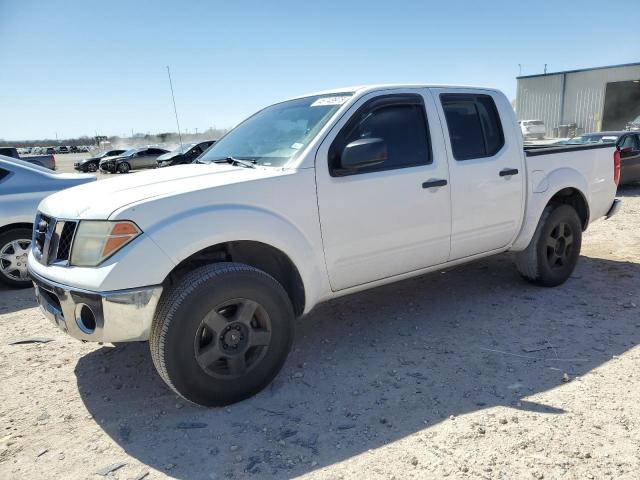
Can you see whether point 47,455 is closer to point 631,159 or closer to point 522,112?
point 631,159

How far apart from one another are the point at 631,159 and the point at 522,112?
2949 centimetres

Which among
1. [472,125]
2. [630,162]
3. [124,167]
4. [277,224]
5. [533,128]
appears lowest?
[124,167]

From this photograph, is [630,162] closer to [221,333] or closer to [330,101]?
[330,101]

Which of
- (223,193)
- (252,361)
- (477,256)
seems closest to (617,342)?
(477,256)

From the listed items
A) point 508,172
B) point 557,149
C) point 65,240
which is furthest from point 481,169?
point 65,240

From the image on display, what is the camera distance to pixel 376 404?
2891mm

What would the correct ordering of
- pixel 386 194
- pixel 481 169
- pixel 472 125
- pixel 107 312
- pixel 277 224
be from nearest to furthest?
1. pixel 107 312
2. pixel 277 224
3. pixel 386 194
4. pixel 481 169
5. pixel 472 125

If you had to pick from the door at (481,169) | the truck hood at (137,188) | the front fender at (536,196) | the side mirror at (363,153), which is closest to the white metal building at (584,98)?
the front fender at (536,196)

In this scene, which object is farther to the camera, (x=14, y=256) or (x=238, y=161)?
(x=14, y=256)

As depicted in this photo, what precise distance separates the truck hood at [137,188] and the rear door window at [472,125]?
163cm

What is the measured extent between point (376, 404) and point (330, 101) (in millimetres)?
2119

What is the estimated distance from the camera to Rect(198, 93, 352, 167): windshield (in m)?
3.30

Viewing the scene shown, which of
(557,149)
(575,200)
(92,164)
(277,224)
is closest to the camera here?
(277,224)

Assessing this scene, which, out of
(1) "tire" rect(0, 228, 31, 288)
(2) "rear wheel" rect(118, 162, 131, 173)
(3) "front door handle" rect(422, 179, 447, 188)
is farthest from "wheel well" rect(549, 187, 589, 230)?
(2) "rear wheel" rect(118, 162, 131, 173)
